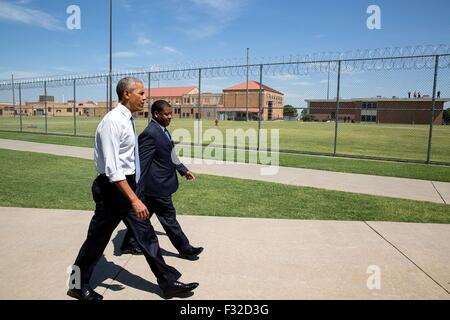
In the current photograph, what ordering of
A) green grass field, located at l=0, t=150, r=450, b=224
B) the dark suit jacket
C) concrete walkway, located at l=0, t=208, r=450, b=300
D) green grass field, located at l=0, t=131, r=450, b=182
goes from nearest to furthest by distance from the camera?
concrete walkway, located at l=0, t=208, r=450, b=300 < the dark suit jacket < green grass field, located at l=0, t=150, r=450, b=224 < green grass field, located at l=0, t=131, r=450, b=182

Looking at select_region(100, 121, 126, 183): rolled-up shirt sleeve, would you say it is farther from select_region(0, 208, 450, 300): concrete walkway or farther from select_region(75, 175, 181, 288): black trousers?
select_region(0, 208, 450, 300): concrete walkway

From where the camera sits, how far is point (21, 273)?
3.37 metres

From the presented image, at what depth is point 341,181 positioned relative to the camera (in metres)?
8.34

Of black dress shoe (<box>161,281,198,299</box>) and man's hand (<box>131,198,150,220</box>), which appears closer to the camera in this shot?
man's hand (<box>131,198,150,220</box>)

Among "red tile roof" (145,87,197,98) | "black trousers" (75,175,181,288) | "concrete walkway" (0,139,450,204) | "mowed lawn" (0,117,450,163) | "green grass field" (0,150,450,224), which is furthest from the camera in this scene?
"red tile roof" (145,87,197,98)

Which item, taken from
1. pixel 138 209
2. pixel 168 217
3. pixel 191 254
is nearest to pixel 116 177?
pixel 138 209

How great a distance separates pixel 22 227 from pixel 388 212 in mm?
5500

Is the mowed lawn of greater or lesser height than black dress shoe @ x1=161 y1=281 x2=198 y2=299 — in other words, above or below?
above

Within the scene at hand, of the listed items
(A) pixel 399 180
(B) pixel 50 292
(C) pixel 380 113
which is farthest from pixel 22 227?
(C) pixel 380 113

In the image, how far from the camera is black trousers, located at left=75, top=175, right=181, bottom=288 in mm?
2885

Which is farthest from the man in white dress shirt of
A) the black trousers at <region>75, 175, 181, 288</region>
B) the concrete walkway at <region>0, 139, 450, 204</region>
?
the concrete walkway at <region>0, 139, 450, 204</region>

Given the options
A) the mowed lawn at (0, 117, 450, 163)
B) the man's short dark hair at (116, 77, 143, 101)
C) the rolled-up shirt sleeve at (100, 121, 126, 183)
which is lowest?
the mowed lawn at (0, 117, 450, 163)

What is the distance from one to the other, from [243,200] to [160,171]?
3057 millimetres
